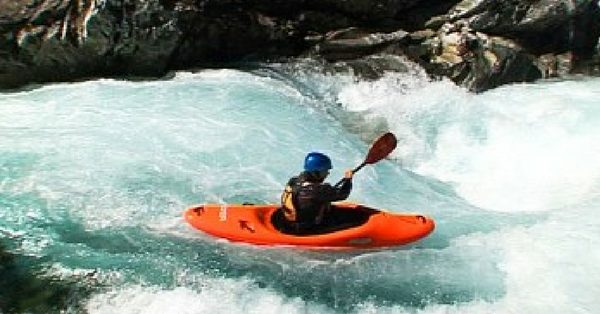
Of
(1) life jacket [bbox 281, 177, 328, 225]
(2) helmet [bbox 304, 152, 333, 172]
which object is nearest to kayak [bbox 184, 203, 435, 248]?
(1) life jacket [bbox 281, 177, 328, 225]

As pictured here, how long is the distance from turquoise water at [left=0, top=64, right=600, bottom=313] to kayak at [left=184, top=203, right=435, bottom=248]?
157 millimetres

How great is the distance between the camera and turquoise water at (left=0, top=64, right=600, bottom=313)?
6.68 metres

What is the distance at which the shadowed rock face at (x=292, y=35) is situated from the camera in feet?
35.2

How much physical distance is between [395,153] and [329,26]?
2985mm

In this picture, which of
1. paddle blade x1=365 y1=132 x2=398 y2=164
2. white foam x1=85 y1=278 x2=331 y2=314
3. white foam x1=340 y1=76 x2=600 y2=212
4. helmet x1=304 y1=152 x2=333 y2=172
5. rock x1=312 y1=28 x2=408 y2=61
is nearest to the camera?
white foam x1=85 y1=278 x2=331 y2=314

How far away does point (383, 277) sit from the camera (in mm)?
6945

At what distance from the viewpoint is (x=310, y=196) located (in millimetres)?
6977

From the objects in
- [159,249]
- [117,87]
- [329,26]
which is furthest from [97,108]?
[329,26]

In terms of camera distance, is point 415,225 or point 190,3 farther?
point 190,3

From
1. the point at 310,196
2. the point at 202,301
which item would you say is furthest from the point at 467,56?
the point at 202,301

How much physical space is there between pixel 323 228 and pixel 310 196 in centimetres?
37

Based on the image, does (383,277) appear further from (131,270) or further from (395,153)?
(395,153)

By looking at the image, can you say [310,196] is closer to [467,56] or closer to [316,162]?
[316,162]

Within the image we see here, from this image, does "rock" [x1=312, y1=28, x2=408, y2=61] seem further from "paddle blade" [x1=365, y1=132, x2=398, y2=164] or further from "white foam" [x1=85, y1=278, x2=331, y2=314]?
"white foam" [x1=85, y1=278, x2=331, y2=314]
